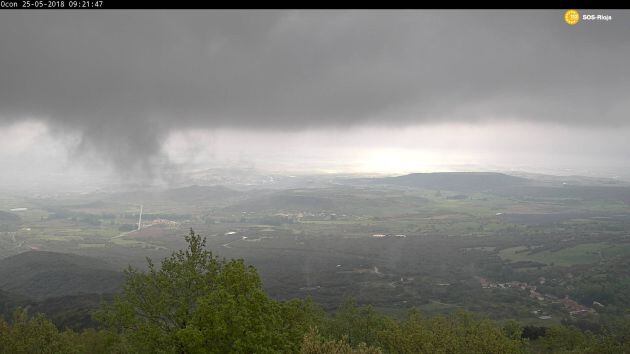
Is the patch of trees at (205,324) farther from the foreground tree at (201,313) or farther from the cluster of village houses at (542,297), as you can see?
the cluster of village houses at (542,297)

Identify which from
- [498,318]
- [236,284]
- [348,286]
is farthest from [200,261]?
[348,286]

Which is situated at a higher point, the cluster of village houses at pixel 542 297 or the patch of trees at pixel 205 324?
the patch of trees at pixel 205 324

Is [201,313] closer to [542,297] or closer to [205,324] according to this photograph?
[205,324]

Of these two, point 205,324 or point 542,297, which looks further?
point 542,297

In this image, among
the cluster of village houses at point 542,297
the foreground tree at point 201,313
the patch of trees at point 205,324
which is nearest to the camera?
the foreground tree at point 201,313

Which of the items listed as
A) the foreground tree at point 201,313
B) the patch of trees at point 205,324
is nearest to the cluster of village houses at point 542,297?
the patch of trees at point 205,324

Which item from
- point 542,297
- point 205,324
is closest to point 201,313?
point 205,324

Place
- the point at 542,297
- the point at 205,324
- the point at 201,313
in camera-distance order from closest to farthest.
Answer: the point at 201,313 → the point at 205,324 → the point at 542,297

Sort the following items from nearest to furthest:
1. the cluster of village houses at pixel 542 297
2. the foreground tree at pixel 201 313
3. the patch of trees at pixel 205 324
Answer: the foreground tree at pixel 201 313 < the patch of trees at pixel 205 324 < the cluster of village houses at pixel 542 297

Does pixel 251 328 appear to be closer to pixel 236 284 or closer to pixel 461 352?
pixel 236 284

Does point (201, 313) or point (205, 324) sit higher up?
point (201, 313)
